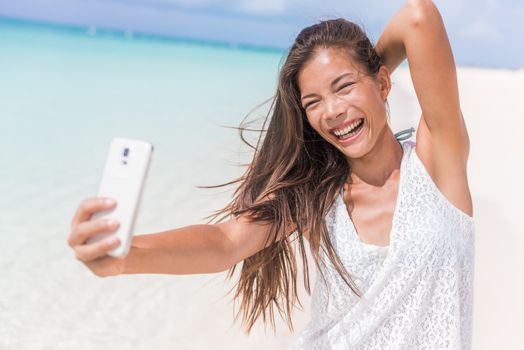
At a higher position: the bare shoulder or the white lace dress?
the bare shoulder

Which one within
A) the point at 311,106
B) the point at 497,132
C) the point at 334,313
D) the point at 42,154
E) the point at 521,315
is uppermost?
the point at 497,132

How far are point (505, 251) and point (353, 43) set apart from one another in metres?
3.15

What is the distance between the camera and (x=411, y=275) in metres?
2.22

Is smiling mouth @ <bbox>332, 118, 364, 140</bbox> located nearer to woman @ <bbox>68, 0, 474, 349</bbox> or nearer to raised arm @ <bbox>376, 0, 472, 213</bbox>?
woman @ <bbox>68, 0, 474, 349</bbox>

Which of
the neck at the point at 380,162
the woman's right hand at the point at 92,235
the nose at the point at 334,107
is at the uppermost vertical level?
the nose at the point at 334,107

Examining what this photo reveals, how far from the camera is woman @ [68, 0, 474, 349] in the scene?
2.25 meters

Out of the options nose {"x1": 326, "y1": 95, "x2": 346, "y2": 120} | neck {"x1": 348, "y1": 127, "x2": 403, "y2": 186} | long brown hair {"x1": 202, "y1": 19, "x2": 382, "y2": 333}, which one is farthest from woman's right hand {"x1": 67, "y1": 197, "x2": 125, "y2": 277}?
neck {"x1": 348, "y1": 127, "x2": 403, "y2": 186}

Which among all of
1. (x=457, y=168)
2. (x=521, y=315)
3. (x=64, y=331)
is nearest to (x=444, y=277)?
(x=457, y=168)

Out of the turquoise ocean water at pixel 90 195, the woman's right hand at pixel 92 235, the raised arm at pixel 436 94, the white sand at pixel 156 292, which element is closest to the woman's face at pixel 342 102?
the raised arm at pixel 436 94

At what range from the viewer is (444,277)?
2.24m

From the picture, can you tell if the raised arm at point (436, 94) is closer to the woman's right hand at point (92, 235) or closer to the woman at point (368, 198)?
the woman at point (368, 198)

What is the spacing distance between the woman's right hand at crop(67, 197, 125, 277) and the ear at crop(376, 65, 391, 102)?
Answer: 126cm

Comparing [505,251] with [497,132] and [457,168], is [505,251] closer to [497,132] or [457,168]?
[457,168]

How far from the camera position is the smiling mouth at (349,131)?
2.37m
